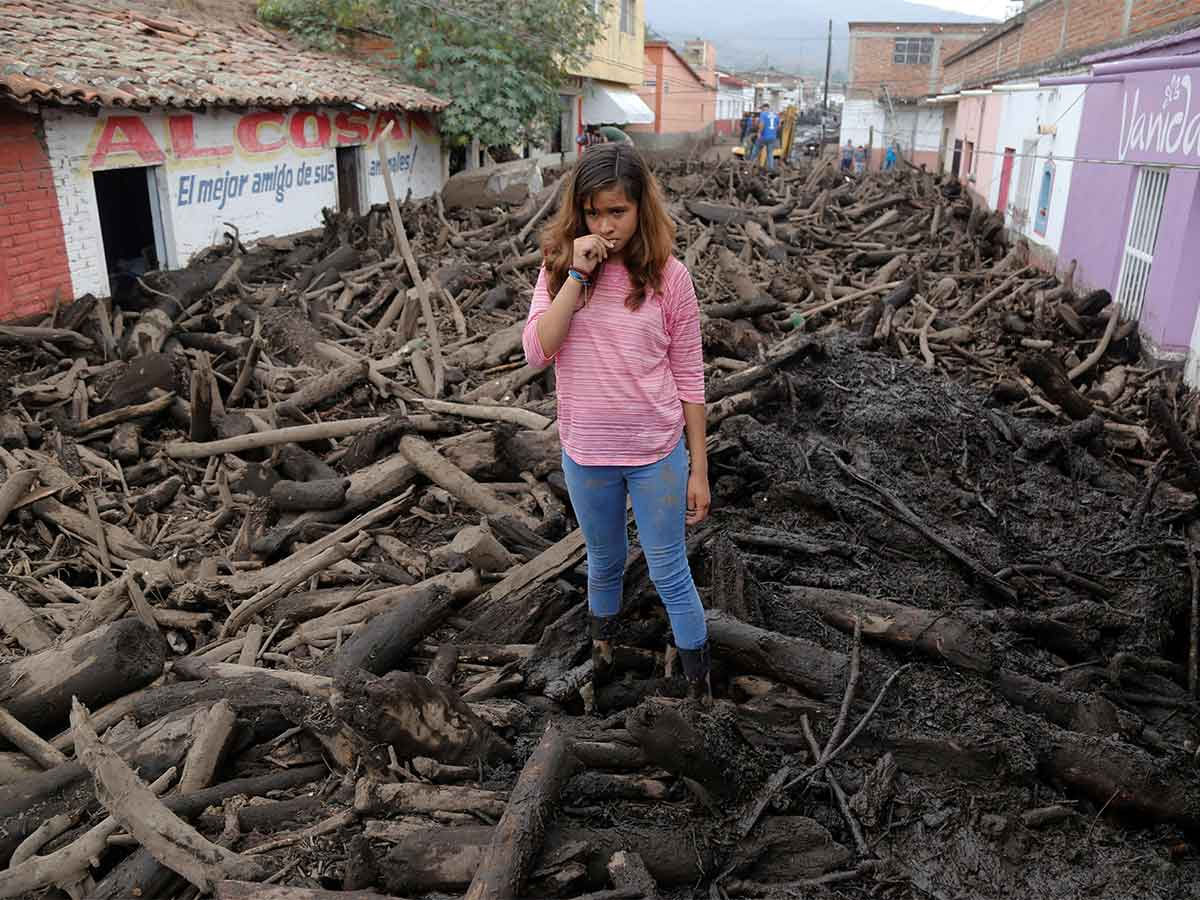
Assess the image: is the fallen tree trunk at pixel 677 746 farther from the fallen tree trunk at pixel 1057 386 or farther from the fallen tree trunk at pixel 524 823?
the fallen tree trunk at pixel 1057 386

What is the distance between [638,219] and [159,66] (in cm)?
1163

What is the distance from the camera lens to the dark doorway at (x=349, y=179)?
55.6 ft

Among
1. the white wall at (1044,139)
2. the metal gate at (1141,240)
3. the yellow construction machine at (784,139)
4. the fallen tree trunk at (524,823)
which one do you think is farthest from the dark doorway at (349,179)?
the yellow construction machine at (784,139)

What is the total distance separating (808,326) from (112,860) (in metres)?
9.28

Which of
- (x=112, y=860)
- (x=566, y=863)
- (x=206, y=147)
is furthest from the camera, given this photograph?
(x=206, y=147)

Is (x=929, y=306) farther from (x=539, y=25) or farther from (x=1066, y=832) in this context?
(x=539, y=25)

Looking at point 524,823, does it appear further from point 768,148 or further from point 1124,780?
point 768,148

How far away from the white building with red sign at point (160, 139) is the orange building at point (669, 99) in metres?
21.8

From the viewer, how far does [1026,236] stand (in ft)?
52.4

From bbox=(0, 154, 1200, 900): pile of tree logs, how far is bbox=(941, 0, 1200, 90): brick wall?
5908 millimetres

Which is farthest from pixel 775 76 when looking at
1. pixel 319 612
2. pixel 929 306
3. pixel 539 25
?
pixel 319 612

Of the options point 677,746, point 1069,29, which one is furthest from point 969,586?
point 1069,29

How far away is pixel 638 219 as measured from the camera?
9.87 feet

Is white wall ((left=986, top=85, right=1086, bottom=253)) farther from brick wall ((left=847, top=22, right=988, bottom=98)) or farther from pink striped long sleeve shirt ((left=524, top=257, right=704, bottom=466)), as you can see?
brick wall ((left=847, top=22, right=988, bottom=98))
